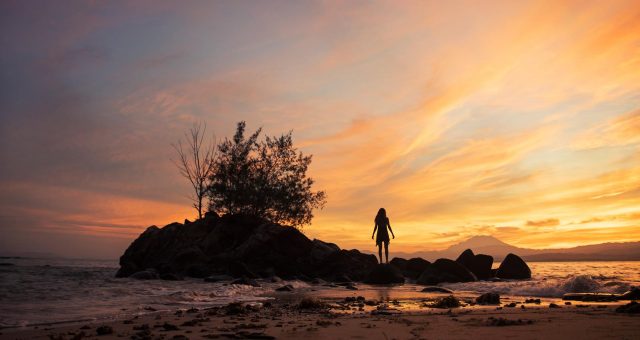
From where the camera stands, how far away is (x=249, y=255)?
106 feet

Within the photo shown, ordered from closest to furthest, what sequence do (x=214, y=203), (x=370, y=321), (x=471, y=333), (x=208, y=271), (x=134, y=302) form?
(x=471, y=333) → (x=370, y=321) → (x=134, y=302) → (x=208, y=271) → (x=214, y=203)

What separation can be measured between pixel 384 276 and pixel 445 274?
3555 mm

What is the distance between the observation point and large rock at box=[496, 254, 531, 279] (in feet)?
90.4

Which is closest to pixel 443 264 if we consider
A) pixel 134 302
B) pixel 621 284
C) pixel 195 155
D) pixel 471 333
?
pixel 621 284

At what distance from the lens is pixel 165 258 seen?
1485 inches

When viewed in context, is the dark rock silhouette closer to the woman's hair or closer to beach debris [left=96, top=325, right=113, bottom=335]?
the woman's hair

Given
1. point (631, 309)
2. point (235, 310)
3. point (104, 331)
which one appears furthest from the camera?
point (235, 310)

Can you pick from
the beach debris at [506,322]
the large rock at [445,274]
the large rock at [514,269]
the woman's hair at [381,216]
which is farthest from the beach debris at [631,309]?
the woman's hair at [381,216]

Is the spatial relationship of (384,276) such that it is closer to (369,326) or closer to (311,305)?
(311,305)

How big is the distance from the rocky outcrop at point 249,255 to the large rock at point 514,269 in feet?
28.7

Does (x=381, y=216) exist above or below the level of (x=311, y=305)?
above

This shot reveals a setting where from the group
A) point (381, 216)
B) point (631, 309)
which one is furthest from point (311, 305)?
point (381, 216)

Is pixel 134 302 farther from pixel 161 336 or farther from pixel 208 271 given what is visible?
pixel 208 271

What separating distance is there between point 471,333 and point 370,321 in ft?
7.13
